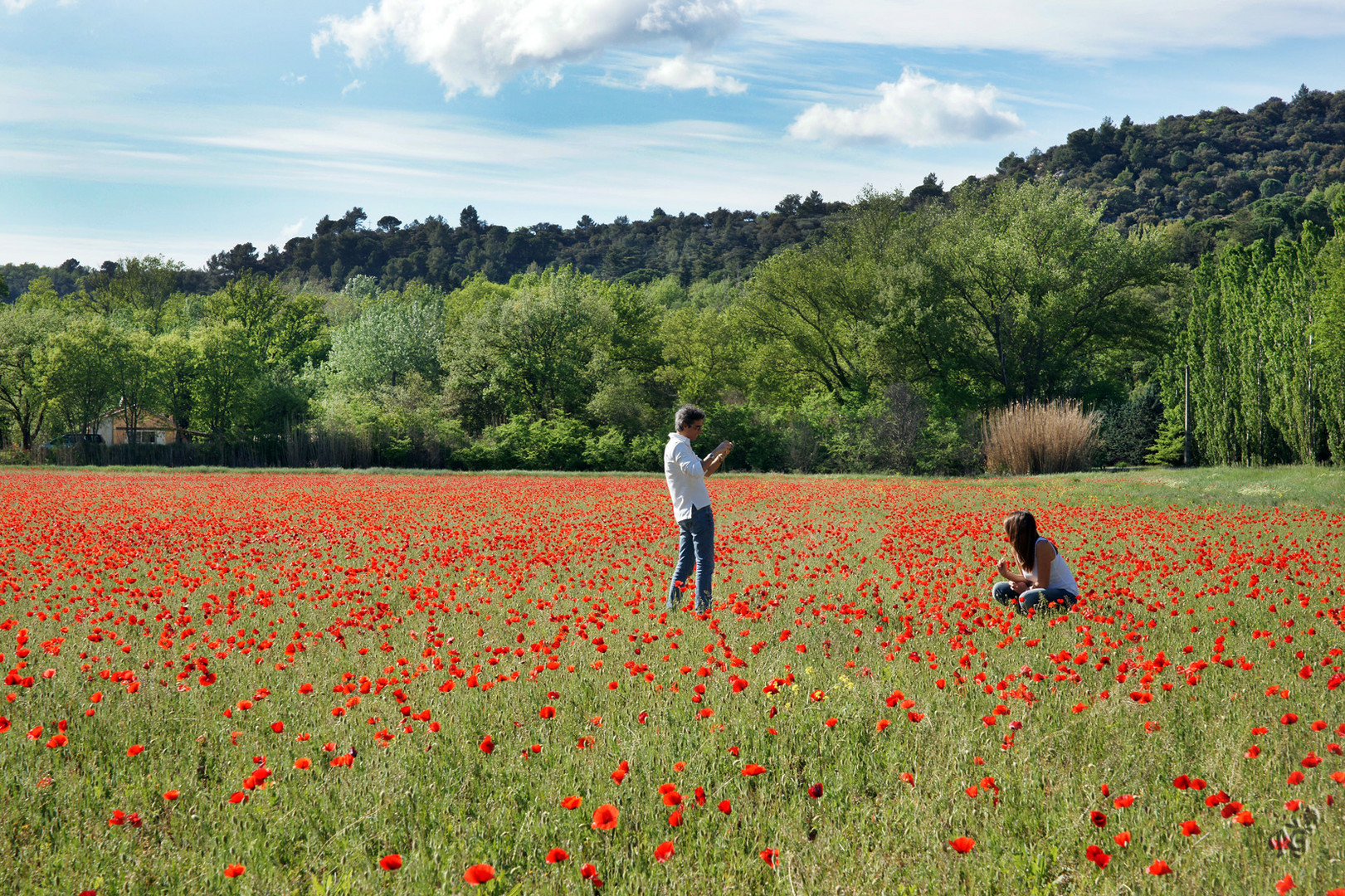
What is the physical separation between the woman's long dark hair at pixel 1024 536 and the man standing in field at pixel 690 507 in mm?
2484

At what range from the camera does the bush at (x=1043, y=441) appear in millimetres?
29203

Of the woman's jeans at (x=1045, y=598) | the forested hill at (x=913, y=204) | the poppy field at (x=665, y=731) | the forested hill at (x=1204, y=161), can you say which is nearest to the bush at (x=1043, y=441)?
the poppy field at (x=665, y=731)

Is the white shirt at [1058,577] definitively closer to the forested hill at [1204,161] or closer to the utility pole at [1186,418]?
the utility pole at [1186,418]

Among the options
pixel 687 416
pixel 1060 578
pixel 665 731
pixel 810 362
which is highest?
pixel 810 362

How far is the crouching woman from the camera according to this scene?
6934 mm

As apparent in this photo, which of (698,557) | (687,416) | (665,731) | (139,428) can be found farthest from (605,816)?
(139,428)

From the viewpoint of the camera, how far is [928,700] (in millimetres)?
4758

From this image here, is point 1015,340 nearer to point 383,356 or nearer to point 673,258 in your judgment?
point 383,356

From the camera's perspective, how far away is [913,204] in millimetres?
81750

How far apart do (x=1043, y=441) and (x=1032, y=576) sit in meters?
24.4

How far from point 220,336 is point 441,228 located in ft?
321

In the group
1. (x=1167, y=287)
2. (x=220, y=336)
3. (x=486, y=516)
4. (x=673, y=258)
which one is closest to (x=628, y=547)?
(x=486, y=516)

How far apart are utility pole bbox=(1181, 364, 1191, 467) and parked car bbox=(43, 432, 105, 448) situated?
54.5 meters

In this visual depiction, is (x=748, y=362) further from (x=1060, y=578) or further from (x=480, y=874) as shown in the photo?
(x=480, y=874)
